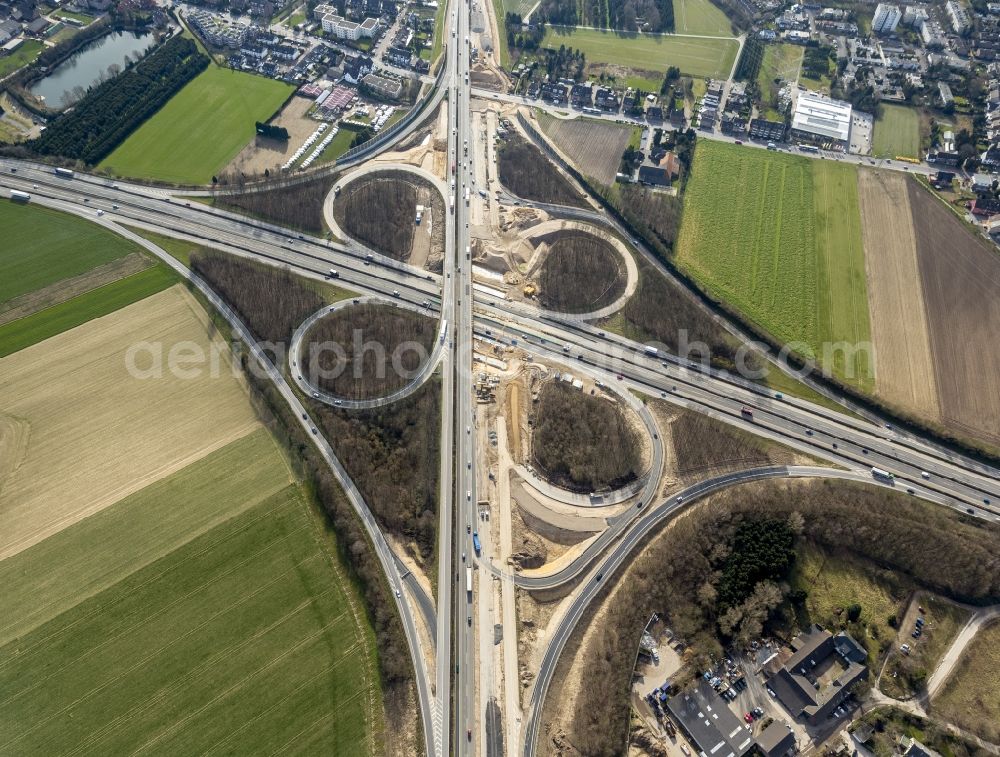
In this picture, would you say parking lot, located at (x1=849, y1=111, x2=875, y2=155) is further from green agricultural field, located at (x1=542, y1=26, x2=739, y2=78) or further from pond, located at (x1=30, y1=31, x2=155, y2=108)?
pond, located at (x1=30, y1=31, x2=155, y2=108)

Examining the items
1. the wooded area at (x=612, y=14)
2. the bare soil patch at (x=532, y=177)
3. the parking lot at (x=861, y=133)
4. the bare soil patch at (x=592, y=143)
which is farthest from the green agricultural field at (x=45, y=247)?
the parking lot at (x=861, y=133)

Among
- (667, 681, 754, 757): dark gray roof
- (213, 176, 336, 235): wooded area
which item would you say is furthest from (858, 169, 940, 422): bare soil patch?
(213, 176, 336, 235): wooded area

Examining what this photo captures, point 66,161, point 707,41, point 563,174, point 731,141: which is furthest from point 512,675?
point 707,41

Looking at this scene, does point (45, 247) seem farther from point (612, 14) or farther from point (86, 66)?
point (612, 14)

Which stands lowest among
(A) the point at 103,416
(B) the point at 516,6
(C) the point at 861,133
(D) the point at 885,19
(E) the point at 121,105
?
(A) the point at 103,416

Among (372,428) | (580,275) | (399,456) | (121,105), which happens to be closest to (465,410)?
(399,456)
